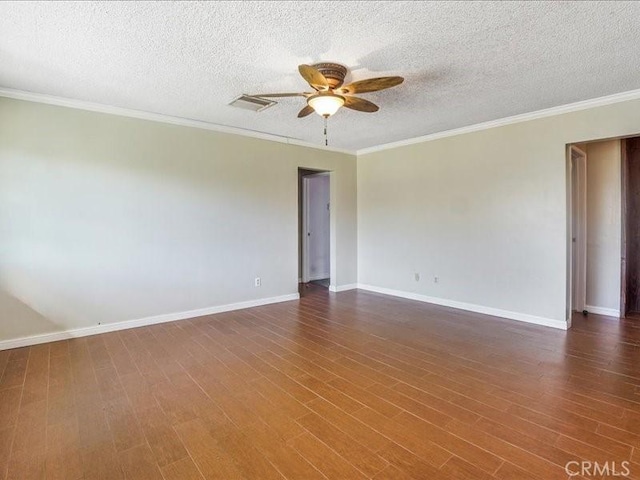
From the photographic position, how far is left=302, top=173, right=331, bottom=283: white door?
6.84m

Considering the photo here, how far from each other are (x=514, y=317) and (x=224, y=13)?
4376 mm

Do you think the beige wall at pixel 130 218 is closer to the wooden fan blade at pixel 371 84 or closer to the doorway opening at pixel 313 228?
the doorway opening at pixel 313 228

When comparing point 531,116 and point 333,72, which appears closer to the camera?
point 333,72

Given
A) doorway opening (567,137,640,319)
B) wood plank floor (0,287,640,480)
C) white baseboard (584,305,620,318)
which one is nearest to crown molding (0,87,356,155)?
wood plank floor (0,287,640,480)

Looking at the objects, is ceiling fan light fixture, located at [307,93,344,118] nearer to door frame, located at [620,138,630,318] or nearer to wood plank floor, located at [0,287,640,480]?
wood plank floor, located at [0,287,640,480]

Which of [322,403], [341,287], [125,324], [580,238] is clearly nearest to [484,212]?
[580,238]

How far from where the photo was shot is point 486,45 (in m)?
2.43

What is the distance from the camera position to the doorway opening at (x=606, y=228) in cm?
430

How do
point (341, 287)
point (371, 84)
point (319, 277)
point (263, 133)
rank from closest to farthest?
point (371, 84), point (263, 133), point (341, 287), point (319, 277)

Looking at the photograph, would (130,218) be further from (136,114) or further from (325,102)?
(325,102)

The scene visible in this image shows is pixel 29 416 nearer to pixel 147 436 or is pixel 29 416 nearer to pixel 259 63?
pixel 147 436

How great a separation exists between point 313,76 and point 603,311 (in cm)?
479

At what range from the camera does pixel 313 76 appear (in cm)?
239

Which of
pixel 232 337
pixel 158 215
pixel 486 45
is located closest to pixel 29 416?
pixel 232 337
